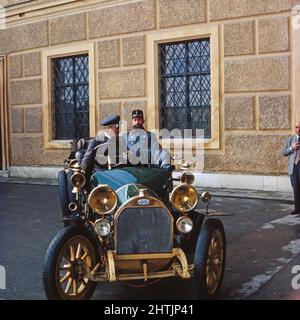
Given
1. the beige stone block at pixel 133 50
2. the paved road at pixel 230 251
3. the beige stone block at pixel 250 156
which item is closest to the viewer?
the paved road at pixel 230 251

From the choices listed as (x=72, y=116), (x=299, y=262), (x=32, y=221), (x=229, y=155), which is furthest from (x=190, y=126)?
(x=299, y=262)

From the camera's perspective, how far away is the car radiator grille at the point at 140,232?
407 cm

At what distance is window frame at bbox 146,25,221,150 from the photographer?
1059 cm

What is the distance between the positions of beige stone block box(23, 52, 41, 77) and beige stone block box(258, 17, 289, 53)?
6.17m

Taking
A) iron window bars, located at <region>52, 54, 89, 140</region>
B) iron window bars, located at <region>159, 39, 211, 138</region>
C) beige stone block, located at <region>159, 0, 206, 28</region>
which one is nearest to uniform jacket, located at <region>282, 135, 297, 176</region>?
iron window bars, located at <region>159, 39, 211, 138</region>

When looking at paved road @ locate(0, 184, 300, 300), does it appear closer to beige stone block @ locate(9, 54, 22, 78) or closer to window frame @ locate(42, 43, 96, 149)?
window frame @ locate(42, 43, 96, 149)

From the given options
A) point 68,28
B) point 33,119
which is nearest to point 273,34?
point 68,28

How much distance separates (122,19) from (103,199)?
8.50m

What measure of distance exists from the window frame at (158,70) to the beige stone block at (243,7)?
32cm

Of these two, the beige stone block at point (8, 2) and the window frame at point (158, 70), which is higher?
the beige stone block at point (8, 2)

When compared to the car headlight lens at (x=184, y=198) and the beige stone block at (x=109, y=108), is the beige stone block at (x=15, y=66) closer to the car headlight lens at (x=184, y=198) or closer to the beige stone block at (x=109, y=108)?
the beige stone block at (x=109, y=108)

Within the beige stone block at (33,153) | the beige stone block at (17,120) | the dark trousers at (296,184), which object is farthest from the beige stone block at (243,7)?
the beige stone block at (17,120)

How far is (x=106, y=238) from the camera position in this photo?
13.8 feet

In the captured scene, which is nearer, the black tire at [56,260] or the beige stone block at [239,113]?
the black tire at [56,260]
